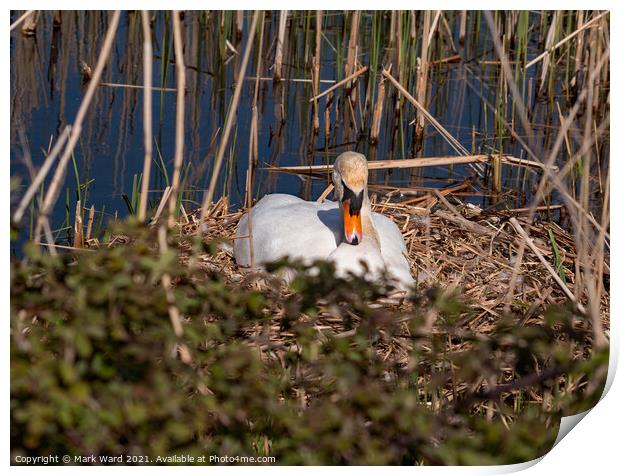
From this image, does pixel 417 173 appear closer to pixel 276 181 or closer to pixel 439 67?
pixel 276 181

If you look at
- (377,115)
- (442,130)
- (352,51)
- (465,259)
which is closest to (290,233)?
(465,259)

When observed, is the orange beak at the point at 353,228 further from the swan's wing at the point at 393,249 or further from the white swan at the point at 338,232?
the swan's wing at the point at 393,249

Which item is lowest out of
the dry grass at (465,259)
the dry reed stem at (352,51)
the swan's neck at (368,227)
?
the dry grass at (465,259)

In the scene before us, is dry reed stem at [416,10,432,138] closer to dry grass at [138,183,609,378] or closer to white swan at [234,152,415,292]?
dry grass at [138,183,609,378]

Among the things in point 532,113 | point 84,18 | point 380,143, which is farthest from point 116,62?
point 532,113

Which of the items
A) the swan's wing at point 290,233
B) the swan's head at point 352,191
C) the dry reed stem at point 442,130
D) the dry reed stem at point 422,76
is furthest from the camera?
the dry reed stem at point 422,76

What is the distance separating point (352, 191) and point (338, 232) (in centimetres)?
34

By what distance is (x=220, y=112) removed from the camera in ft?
21.8

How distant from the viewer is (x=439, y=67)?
7.44 meters

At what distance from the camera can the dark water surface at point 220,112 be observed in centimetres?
543

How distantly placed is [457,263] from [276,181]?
5.49ft

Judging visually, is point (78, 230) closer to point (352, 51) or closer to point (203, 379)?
point (203, 379)

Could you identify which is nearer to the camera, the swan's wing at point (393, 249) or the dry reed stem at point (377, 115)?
the swan's wing at point (393, 249)

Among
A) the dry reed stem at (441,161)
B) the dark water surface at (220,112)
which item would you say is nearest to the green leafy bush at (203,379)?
the dark water surface at (220,112)
